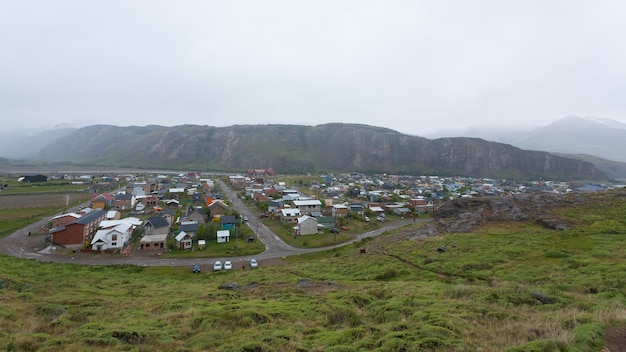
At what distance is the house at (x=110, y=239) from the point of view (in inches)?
1405

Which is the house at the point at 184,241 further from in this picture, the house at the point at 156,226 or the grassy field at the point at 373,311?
the grassy field at the point at 373,311

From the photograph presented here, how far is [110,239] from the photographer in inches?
1423

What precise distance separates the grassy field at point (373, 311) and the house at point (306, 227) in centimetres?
2016

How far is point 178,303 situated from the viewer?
1388 centimetres

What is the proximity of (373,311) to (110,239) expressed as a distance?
3742 centimetres


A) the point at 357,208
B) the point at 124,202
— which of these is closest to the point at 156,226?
the point at 124,202

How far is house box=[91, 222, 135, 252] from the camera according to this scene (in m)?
35.7

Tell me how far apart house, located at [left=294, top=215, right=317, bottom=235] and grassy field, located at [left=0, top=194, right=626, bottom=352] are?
20.2 meters

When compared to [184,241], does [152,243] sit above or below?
below

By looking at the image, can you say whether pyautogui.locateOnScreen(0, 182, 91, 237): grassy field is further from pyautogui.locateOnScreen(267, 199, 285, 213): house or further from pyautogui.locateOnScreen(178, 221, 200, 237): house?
pyautogui.locateOnScreen(267, 199, 285, 213): house

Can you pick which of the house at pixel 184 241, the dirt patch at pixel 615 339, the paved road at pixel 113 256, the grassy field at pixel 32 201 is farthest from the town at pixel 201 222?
the dirt patch at pixel 615 339

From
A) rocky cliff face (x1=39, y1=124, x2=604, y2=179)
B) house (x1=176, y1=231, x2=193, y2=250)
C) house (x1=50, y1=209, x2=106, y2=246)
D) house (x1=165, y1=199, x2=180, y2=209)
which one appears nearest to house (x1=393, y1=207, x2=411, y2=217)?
house (x1=176, y1=231, x2=193, y2=250)

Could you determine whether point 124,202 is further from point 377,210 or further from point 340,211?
point 377,210

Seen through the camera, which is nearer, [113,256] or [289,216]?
[113,256]
